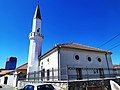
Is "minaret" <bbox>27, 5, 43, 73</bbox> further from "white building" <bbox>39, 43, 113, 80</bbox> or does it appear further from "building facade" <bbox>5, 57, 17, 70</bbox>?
"building facade" <bbox>5, 57, 17, 70</bbox>

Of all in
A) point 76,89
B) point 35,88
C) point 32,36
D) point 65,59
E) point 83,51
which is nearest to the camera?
point 35,88

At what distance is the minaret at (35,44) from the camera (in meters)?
23.0

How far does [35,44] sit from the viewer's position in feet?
79.0

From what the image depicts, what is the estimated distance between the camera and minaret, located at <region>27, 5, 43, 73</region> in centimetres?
2302

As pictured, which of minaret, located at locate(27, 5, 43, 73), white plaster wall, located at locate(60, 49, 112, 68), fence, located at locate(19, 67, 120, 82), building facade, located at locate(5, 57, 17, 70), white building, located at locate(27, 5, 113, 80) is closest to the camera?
fence, located at locate(19, 67, 120, 82)

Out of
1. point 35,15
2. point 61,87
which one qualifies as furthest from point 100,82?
point 35,15

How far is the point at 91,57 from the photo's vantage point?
19.0 metres

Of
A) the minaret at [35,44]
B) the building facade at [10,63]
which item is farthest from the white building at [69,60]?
the building facade at [10,63]

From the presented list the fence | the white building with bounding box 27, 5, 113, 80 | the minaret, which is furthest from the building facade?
the fence

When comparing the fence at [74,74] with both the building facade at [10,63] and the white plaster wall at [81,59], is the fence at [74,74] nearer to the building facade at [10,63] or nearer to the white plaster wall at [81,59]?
the white plaster wall at [81,59]

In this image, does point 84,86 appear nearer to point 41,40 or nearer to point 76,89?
point 76,89

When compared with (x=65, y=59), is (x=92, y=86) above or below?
below

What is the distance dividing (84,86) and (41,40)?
58.0 feet

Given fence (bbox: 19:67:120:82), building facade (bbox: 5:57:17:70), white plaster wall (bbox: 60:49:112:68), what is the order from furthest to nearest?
building facade (bbox: 5:57:17:70), white plaster wall (bbox: 60:49:112:68), fence (bbox: 19:67:120:82)
